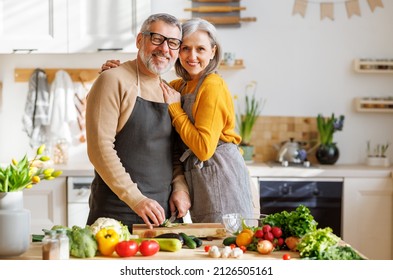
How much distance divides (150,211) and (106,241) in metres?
0.49

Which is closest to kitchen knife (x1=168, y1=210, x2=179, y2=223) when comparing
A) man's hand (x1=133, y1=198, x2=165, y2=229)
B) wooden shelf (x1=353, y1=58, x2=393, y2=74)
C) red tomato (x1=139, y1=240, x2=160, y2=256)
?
man's hand (x1=133, y1=198, x2=165, y2=229)

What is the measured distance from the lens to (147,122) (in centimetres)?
297

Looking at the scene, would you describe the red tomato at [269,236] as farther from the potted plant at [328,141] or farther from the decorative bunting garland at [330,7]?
the decorative bunting garland at [330,7]

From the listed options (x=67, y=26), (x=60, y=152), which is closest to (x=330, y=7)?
(x=67, y=26)

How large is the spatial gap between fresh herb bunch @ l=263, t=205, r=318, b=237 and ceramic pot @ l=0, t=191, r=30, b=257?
88cm

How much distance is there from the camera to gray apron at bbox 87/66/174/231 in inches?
117

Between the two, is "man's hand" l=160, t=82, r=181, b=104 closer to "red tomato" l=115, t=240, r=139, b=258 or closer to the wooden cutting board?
the wooden cutting board

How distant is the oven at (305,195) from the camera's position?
4.89 m

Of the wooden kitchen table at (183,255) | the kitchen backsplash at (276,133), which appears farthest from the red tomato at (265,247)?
the kitchen backsplash at (276,133)

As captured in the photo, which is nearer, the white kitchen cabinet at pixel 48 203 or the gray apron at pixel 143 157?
the gray apron at pixel 143 157

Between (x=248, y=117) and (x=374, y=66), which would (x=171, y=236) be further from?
(x=374, y=66)

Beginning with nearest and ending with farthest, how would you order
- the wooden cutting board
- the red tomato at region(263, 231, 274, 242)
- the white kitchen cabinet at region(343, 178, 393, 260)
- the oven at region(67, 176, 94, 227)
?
the red tomato at region(263, 231, 274, 242) < the wooden cutting board < the oven at region(67, 176, 94, 227) < the white kitchen cabinet at region(343, 178, 393, 260)

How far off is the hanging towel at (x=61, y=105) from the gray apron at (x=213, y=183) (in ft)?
7.76

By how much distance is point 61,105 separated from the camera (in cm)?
531
